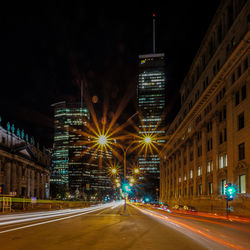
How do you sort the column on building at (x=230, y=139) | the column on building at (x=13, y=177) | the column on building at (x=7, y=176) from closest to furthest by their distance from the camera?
the column on building at (x=230, y=139), the column on building at (x=7, y=176), the column on building at (x=13, y=177)

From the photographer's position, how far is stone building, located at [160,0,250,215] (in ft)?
131

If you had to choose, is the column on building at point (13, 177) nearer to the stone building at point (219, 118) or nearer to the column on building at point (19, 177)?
the column on building at point (19, 177)

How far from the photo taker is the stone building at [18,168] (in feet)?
264

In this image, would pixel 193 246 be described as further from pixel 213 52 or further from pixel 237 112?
pixel 213 52

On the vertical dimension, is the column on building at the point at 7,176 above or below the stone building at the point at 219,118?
below

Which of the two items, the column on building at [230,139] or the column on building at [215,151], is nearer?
the column on building at [230,139]

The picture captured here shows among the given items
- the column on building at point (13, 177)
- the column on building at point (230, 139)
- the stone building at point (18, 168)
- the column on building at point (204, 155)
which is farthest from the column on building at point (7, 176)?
the column on building at point (230, 139)

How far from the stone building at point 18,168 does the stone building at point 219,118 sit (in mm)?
38383

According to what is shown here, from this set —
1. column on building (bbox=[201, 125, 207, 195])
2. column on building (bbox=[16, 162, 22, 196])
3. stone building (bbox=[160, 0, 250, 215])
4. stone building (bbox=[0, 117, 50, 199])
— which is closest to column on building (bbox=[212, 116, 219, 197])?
stone building (bbox=[160, 0, 250, 215])

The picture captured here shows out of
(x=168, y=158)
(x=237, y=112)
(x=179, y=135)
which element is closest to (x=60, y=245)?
(x=237, y=112)

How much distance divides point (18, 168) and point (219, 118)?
6092 cm

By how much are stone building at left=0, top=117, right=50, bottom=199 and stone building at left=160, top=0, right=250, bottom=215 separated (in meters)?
38.4

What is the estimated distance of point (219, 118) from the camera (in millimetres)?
50656

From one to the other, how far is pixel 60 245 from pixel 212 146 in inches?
1805
